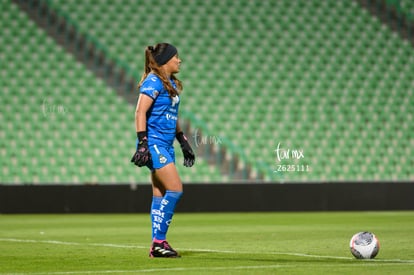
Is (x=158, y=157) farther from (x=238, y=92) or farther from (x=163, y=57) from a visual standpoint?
(x=238, y=92)

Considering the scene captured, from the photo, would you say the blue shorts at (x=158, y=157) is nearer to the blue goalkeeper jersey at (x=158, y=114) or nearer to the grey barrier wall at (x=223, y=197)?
the blue goalkeeper jersey at (x=158, y=114)

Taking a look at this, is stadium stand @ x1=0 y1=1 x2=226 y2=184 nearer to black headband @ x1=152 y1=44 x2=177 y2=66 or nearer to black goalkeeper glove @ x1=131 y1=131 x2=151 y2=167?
black headband @ x1=152 y1=44 x2=177 y2=66

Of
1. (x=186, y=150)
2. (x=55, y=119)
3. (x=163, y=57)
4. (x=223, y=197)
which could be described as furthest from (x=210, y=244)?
(x=55, y=119)

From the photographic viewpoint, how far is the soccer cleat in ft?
26.9

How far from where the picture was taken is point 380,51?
23.9 metres

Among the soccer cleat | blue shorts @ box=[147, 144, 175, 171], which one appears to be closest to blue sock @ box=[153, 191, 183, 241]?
the soccer cleat

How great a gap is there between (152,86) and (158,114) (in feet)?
0.86

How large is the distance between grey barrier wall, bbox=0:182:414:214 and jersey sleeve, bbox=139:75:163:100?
417 inches

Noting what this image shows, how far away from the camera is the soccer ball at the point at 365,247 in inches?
311

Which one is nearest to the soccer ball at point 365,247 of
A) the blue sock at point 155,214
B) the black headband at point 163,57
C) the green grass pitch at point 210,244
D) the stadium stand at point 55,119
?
the green grass pitch at point 210,244

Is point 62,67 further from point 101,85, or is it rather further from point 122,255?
point 122,255

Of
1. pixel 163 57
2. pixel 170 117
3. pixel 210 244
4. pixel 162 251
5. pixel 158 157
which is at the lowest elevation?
pixel 210 244

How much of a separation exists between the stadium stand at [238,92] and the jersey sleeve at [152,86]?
11885 millimetres

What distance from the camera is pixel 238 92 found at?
22125 mm
